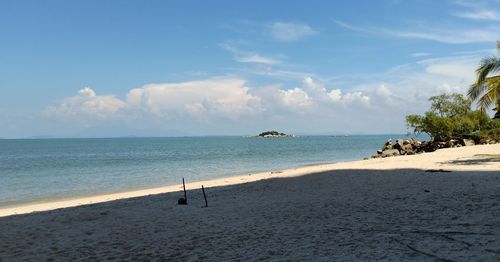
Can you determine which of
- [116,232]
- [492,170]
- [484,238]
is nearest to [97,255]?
[116,232]

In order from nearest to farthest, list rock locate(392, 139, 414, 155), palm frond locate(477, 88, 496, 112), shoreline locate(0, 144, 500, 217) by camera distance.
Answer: shoreline locate(0, 144, 500, 217) < palm frond locate(477, 88, 496, 112) < rock locate(392, 139, 414, 155)

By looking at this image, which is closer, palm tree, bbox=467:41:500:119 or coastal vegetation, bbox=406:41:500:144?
palm tree, bbox=467:41:500:119

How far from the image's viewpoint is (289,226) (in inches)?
408

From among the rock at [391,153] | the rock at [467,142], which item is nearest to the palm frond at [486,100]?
the rock at [391,153]

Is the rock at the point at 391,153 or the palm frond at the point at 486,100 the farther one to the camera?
the rock at the point at 391,153

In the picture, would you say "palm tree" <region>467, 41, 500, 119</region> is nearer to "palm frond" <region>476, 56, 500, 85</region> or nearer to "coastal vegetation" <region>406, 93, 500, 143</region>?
"palm frond" <region>476, 56, 500, 85</region>

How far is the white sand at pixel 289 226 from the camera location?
7.88 meters

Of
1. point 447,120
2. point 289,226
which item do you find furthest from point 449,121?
point 289,226

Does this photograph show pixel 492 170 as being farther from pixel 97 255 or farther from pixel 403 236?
pixel 97 255

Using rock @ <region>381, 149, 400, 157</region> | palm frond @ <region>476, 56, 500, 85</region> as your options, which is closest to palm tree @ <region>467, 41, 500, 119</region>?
palm frond @ <region>476, 56, 500, 85</region>

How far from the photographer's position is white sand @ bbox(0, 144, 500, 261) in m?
7.88

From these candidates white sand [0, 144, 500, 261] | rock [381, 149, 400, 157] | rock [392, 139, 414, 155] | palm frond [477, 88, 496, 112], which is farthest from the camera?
rock [392, 139, 414, 155]

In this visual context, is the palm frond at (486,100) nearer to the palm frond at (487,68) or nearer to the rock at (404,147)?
the palm frond at (487,68)

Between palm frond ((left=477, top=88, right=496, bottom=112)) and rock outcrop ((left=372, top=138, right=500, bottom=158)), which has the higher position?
palm frond ((left=477, top=88, right=496, bottom=112))
